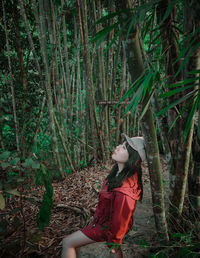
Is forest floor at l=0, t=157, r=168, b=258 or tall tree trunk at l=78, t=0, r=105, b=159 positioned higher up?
tall tree trunk at l=78, t=0, r=105, b=159

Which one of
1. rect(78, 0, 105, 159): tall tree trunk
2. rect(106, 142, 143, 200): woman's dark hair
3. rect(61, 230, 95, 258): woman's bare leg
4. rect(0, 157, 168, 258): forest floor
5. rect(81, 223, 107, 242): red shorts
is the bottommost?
rect(0, 157, 168, 258): forest floor

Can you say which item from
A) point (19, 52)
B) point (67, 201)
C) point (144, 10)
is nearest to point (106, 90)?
point (19, 52)

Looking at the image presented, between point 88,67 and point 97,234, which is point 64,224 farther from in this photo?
point 88,67

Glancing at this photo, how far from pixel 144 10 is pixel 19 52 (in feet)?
7.88

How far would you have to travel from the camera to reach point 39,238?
4.21ft

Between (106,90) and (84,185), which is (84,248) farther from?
(106,90)

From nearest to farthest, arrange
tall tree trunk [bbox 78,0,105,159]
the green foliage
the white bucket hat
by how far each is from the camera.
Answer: the green foliage
the white bucket hat
tall tree trunk [bbox 78,0,105,159]

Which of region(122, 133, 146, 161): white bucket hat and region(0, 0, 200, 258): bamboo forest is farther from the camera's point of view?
region(122, 133, 146, 161): white bucket hat

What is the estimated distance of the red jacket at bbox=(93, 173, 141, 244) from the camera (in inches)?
39.7

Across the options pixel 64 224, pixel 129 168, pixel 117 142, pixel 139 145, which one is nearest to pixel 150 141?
pixel 139 145

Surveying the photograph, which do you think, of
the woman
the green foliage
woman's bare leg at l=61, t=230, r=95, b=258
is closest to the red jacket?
the woman

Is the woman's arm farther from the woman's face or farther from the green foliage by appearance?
the green foliage

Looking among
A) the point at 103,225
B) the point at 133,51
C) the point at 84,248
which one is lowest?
the point at 84,248

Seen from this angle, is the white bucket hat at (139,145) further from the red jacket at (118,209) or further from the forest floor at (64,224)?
the forest floor at (64,224)
